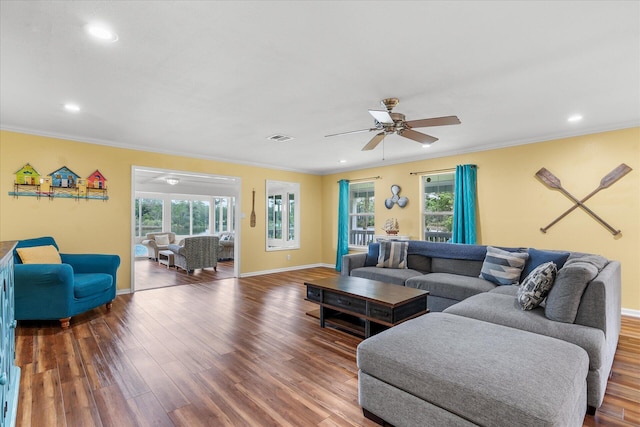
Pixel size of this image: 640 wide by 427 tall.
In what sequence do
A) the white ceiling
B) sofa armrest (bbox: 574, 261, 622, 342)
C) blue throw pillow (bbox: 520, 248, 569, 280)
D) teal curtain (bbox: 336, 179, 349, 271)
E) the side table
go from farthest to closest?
the side table, teal curtain (bbox: 336, 179, 349, 271), blue throw pillow (bbox: 520, 248, 569, 280), sofa armrest (bbox: 574, 261, 622, 342), the white ceiling

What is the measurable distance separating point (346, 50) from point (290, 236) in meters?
6.81

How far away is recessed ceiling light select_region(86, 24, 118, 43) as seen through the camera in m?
1.99

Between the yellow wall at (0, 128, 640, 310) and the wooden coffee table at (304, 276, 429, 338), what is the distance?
278cm

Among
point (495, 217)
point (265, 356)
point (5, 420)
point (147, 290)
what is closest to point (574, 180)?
point (495, 217)

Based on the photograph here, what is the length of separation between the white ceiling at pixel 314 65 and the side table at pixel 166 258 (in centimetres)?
444

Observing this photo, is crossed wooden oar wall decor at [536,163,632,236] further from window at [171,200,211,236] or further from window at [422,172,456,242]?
window at [171,200,211,236]

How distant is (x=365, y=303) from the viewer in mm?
3137

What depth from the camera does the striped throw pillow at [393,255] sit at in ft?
15.5

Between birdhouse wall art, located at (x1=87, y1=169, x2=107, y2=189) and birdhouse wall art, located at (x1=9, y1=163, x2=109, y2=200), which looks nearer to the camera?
birdhouse wall art, located at (x1=9, y1=163, x2=109, y2=200)

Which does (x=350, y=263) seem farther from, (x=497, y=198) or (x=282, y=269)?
(x=282, y=269)

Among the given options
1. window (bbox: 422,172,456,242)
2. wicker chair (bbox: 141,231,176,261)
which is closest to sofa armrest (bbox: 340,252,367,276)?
window (bbox: 422,172,456,242)

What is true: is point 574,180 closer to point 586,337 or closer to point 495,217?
point 495,217

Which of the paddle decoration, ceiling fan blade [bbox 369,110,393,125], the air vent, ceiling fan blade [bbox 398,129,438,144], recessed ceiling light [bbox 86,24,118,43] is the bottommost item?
the paddle decoration

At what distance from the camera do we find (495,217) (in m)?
5.13
